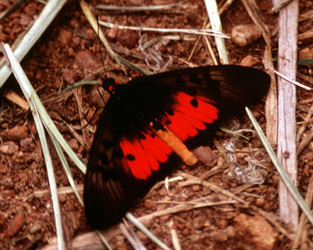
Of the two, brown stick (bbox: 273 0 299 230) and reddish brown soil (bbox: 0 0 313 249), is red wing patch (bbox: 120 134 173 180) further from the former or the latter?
brown stick (bbox: 273 0 299 230)

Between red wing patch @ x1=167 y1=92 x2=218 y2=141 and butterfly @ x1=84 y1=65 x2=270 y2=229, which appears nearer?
butterfly @ x1=84 y1=65 x2=270 y2=229

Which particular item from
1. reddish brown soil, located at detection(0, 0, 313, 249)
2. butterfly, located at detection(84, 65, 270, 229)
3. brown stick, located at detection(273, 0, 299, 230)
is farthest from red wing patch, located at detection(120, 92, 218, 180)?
brown stick, located at detection(273, 0, 299, 230)

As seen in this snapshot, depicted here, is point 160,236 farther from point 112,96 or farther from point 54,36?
point 54,36

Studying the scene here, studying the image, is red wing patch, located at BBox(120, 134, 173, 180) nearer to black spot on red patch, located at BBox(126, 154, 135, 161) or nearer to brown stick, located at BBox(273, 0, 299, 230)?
black spot on red patch, located at BBox(126, 154, 135, 161)

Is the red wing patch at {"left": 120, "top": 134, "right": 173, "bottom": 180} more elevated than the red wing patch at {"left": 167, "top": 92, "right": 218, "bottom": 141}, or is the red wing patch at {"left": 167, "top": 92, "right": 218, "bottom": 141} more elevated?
the red wing patch at {"left": 167, "top": 92, "right": 218, "bottom": 141}

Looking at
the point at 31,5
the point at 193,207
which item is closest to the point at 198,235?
the point at 193,207

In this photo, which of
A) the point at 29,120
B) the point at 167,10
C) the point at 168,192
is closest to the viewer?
the point at 168,192

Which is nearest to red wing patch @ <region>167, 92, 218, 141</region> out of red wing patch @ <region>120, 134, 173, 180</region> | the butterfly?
the butterfly
